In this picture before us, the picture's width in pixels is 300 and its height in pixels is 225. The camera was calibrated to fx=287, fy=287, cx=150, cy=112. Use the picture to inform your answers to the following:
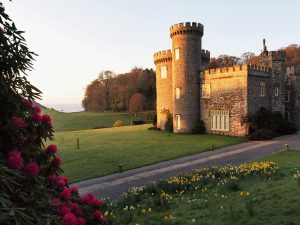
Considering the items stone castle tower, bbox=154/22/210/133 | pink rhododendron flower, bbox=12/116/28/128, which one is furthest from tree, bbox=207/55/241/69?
pink rhododendron flower, bbox=12/116/28/128

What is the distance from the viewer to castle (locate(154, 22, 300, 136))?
3052 centimetres

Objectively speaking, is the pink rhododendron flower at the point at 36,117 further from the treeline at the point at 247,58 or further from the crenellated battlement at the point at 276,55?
the treeline at the point at 247,58

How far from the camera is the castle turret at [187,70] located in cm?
3412

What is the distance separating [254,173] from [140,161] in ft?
30.1

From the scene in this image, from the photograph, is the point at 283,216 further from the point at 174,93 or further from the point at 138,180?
the point at 174,93

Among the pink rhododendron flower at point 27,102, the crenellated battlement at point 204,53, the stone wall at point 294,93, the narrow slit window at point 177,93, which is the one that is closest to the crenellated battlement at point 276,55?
Answer: the stone wall at point 294,93

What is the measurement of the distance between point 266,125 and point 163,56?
16112 mm

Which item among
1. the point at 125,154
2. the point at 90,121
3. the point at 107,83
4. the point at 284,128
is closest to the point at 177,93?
the point at 284,128

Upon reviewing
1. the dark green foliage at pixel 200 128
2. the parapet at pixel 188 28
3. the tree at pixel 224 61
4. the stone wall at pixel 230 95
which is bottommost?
the dark green foliage at pixel 200 128

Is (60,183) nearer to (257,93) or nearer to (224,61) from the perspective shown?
(257,93)

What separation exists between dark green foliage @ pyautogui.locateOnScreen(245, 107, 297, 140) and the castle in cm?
73

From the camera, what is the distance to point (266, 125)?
2934 cm

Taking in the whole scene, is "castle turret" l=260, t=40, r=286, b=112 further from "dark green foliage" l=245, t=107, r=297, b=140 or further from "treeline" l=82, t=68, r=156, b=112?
"treeline" l=82, t=68, r=156, b=112

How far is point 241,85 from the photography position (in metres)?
30.2
